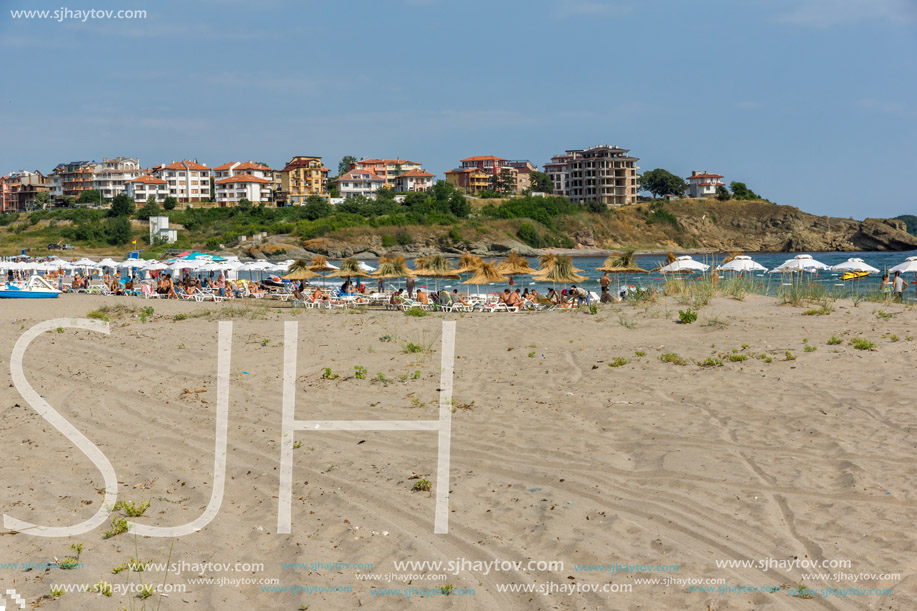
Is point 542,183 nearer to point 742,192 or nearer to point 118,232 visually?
point 742,192

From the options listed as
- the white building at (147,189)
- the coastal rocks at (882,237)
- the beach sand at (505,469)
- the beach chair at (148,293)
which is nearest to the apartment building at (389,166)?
the white building at (147,189)

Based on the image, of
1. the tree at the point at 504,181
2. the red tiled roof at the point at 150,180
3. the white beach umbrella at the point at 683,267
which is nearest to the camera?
the white beach umbrella at the point at 683,267

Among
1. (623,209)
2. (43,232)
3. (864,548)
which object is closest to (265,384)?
(864,548)

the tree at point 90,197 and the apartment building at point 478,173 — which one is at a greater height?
the apartment building at point 478,173

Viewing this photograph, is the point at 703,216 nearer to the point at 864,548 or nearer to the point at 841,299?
the point at 841,299

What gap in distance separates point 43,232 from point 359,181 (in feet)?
152

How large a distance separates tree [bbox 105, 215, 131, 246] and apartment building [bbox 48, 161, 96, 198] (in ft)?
126

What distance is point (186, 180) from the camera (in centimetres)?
11406

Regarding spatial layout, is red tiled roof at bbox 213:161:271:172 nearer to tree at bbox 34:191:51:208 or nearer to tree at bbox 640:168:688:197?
tree at bbox 34:191:51:208

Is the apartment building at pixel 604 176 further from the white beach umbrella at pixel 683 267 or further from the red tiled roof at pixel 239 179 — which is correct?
the white beach umbrella at pixel 683 267

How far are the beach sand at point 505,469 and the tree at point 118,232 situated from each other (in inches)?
3115

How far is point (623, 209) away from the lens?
112625mm

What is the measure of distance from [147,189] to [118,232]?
92.6 feet

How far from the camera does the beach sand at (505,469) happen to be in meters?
4.39
